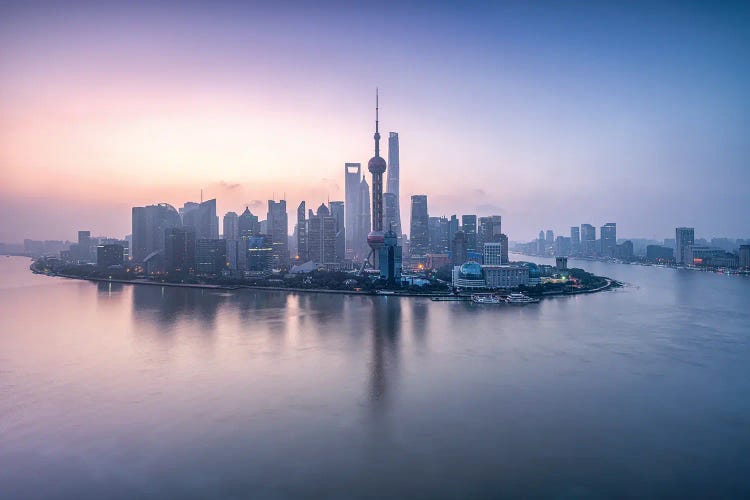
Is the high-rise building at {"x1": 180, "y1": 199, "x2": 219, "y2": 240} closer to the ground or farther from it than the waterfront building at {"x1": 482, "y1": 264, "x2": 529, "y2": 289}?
farther from it

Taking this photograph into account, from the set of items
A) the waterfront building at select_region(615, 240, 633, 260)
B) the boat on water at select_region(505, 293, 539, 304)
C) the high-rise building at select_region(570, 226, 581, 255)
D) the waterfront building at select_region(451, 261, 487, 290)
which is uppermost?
the high-rise building at select_region(570, 226, 581, 255)

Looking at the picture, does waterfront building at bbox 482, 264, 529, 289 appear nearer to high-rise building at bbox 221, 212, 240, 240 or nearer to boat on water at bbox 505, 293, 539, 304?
boat on water at bbox 505, 293, 539, 304

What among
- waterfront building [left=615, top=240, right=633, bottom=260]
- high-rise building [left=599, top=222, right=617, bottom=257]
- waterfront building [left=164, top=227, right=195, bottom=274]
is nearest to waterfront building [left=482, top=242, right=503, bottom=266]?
waterfront building [left=164, top=227, right=195, bottom=274]

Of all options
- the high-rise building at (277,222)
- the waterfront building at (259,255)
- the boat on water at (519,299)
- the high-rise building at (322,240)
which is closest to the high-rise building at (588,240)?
the high-rise building at (322,240)

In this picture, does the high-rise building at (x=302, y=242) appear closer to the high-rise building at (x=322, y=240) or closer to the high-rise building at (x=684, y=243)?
the high-rise building at (x=322, y=240)

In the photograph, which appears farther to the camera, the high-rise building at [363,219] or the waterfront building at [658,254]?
the high-rise building at [363,219]
